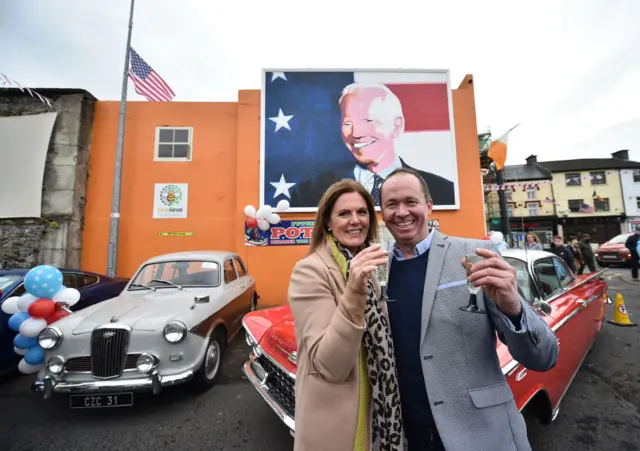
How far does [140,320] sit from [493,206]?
28.2 meters

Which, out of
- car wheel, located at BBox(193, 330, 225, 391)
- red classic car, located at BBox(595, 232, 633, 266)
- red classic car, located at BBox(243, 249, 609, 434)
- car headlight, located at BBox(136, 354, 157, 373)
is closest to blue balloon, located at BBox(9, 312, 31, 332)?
car headlight, located at BBox(136, 354, 157, 373)

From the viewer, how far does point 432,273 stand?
1268 mm

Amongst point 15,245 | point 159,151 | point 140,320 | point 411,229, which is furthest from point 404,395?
point 15,245

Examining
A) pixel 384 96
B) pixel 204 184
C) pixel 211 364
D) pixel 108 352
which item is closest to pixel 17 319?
pixel 108 352

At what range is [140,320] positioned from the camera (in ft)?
10.4

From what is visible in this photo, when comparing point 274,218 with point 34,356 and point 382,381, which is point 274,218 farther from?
point 382,381

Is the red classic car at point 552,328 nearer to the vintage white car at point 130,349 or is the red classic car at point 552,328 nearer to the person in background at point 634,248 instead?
the vintage white car at point 130,349

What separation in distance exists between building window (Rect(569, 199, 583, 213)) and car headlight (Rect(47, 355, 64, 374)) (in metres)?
35.6

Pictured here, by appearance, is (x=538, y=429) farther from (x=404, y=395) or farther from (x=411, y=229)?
(x=411, y=229)

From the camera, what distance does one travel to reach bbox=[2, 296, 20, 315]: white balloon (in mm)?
3637

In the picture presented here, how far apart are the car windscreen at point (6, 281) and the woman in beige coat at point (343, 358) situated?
530cm

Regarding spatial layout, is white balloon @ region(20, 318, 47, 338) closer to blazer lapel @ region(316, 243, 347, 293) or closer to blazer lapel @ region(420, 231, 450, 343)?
blazer lapel @ region(316, 243, 347, 293)

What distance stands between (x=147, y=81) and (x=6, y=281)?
6.30 metres

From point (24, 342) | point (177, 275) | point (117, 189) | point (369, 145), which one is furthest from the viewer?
point (369, 145)
